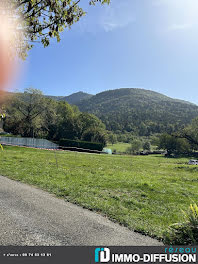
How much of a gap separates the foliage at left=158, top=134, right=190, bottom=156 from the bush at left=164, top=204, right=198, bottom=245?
6963 centimetres

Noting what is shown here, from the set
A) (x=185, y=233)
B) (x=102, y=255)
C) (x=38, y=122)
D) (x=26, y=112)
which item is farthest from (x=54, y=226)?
(x=26, y=112)

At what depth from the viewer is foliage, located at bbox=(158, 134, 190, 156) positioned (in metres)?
69.3

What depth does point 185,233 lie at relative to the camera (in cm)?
384

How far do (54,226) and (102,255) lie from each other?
1.72 m

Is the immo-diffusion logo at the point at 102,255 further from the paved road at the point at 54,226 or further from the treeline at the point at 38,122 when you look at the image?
the treeline at the point at 38,122

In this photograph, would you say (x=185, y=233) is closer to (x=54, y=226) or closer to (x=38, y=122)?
(x=54, y=226)

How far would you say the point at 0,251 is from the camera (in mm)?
3443

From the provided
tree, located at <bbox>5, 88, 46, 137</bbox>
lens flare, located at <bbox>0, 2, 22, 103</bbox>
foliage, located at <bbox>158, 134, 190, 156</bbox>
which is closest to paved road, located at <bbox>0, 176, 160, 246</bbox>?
lens flare, located at <bbox>0, 2, 22, 103</bbox>

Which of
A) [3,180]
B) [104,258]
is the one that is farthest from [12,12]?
[3,180]

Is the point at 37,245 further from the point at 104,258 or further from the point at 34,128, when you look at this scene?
the point at 34,128

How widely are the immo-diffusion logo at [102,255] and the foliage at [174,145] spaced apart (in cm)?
7089

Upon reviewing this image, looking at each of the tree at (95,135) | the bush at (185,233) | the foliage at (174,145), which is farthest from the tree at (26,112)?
the bush at (185,233)

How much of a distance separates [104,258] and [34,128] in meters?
51.3

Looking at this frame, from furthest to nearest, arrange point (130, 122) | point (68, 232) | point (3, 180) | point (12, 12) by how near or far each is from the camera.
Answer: point (130, 122) → point (3, 180) → point (68, 232) → point (12, 12)
